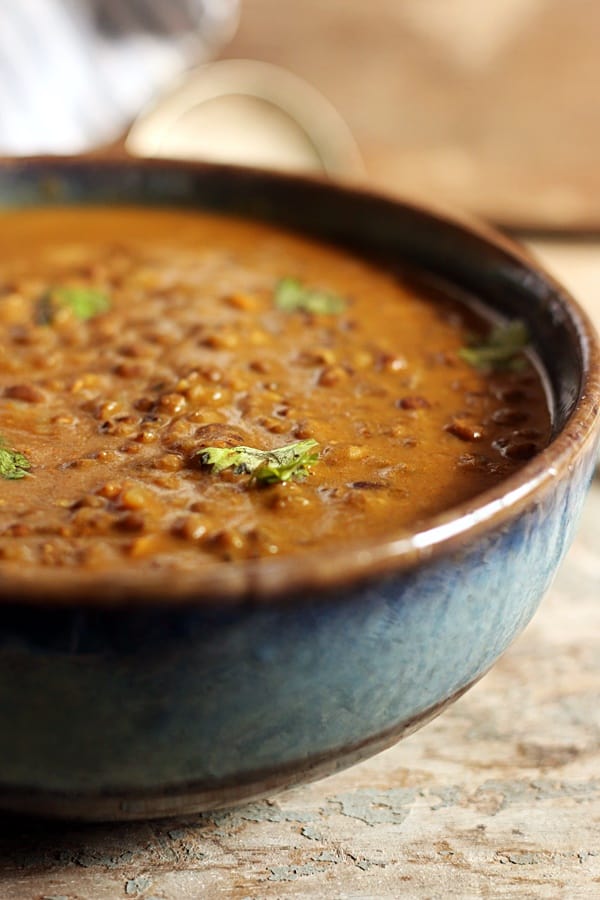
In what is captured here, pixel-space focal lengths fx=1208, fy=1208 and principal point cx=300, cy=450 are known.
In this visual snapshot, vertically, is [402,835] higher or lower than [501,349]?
lower

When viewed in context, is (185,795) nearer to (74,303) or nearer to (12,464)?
(12,464)

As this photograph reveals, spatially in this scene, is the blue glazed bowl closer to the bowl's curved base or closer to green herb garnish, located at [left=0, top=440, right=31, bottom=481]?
the bowl's curved base

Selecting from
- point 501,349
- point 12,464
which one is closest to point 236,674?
point 12,464

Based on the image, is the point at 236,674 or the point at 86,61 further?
the point at 86,61

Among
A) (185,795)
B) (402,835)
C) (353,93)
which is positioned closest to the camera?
(185,795)

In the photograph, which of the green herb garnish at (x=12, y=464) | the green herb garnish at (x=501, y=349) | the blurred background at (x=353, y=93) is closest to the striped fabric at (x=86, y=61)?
the blurred background at (x=353, y=93)

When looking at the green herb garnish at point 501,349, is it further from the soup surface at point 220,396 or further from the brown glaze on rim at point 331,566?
the brown glaze on rim at point 331,566

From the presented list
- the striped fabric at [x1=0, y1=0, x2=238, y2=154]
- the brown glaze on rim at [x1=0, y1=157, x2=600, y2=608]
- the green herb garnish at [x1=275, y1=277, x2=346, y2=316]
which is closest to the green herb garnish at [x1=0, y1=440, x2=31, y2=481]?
the brown glaze on rim at [x1=0, y1=157, x2=600, y2=608]
